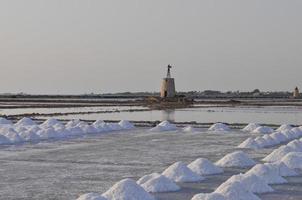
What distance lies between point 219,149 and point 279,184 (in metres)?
4.12

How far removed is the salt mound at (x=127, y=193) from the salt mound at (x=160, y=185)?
495 millimetres

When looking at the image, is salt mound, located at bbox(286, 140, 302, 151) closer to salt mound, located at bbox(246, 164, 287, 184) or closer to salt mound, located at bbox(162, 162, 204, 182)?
salt mound, located at bbox(246, 164, 287, 184)

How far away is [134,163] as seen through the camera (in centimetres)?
891

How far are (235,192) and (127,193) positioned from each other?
3.73 feet

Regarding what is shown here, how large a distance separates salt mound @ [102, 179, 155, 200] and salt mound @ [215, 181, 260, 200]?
78 cm

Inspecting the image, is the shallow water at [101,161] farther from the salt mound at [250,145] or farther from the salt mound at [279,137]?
the salt mound at [279,137]

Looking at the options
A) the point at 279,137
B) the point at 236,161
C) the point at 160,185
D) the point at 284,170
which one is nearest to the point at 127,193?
the point at 160,185

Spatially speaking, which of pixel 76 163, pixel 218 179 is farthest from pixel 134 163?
pixel 218 179

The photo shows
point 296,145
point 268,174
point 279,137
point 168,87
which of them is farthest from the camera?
point 168,87

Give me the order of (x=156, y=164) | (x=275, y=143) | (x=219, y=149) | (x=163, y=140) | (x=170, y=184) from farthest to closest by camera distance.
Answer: (x=163, y=140) < (x=275, y=143) < (x=219, y=149) < (x=156, y=164) < (x=170, y=184)

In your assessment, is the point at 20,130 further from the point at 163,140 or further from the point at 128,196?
the point at 128,196

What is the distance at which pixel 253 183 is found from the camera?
639 cm

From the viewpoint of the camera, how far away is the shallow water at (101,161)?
257 inches

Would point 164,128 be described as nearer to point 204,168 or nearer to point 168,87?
point 204,168
